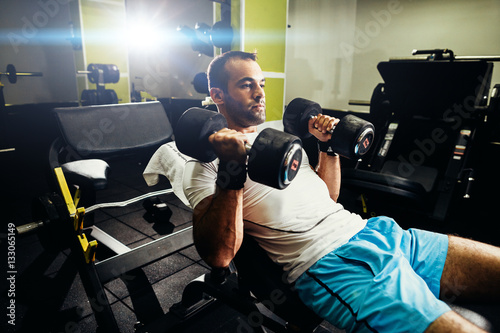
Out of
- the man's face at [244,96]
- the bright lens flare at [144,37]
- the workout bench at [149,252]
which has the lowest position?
the workout bench at [149,252]

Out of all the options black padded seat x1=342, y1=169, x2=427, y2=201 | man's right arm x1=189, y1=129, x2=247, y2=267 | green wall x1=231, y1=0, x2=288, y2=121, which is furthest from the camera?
green wall x1=231, y1=0, x2=288, y2=121

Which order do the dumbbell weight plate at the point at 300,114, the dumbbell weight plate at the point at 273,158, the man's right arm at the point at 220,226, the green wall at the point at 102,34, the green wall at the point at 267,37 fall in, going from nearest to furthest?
1. the dumbbell weight plate at the point at 273,158
2. the man's right arm at the point at 220,226
3. the dumbbell weight plate at the point at 300,114
4. the green wall at the point at 267,37
5. the green wall at the point at 102,34

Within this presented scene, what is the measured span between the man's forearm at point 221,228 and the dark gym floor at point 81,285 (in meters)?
0.60

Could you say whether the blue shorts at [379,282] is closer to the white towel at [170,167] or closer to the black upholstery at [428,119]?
the white towel at [170,167]

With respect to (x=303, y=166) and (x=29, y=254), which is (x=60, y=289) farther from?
(x=303, y=166)

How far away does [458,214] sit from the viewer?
2770 mm

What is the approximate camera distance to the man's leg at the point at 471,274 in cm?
97

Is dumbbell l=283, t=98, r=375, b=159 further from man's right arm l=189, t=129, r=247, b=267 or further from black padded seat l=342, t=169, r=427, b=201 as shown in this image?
black padded seat l=342, t=169, r=427, b=201

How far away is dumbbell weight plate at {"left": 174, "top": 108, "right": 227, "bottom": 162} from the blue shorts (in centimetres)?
49

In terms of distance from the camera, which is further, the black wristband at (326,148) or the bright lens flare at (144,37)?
the bright lens flare at (144,37)

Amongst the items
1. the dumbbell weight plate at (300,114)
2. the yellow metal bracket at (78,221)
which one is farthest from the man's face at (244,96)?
the yellow metal bracket at (78,221)

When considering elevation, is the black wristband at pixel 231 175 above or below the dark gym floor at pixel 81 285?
above

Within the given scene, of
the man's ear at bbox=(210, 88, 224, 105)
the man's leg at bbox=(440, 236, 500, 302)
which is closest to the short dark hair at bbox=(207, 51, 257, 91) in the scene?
the man's ear at bbox=(210, 88, 224, 105)

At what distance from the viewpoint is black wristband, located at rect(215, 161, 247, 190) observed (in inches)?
34.4
